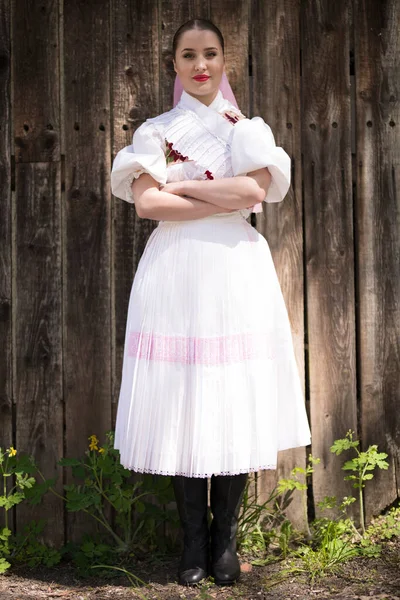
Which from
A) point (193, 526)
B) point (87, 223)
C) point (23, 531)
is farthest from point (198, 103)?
point (23, 531)

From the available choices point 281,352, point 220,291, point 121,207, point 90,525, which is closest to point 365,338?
point 281,352

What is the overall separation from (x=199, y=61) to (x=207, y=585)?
202cm

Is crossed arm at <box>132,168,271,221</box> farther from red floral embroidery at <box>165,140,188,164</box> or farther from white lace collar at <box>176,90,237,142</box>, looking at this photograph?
white lace collar at <box>176,90,237,142</box>

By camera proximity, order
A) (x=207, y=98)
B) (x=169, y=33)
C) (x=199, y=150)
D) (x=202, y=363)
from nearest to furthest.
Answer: (x=202, y=363) < (x=199, y=150) < (x=207, y=98) < (x=169, y=33)

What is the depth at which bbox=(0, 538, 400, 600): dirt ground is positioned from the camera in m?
2.88

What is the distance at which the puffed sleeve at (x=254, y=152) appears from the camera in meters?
2.78

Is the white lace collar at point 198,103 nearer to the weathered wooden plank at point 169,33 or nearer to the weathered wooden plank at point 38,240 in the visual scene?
the weathered wooden plank at point 169,33

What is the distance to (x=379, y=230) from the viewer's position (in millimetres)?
3484

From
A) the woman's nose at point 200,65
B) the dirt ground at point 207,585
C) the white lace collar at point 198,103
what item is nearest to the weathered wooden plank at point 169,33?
the white lace collar at point 198,103

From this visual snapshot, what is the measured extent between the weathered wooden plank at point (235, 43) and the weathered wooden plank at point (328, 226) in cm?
27

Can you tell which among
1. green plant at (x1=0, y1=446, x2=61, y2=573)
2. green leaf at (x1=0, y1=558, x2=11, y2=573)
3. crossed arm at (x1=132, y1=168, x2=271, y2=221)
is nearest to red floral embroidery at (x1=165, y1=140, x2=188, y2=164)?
crossed arm at (x1=132, y1=168, x2=271, y2=221)

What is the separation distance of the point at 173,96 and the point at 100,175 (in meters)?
0.49

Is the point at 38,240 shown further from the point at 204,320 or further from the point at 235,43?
the point at 235,43

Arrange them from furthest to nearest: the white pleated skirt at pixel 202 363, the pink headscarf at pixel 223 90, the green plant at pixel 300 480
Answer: the green plant at pixel 300 480 < the pink headscarf at pixel 223 90 < the white pleated skirt at pixel 202 363
